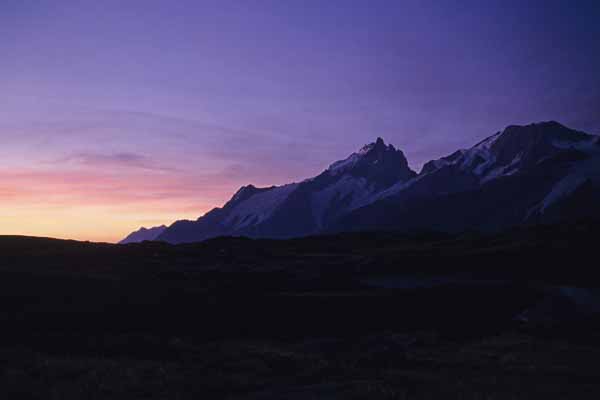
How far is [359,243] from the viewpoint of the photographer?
643 ft

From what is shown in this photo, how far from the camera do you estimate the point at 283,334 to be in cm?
A: 4616

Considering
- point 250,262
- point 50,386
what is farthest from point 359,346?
point 250,262

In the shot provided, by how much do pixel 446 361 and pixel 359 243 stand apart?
164 metres

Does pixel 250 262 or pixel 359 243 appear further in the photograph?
pixel 359 243

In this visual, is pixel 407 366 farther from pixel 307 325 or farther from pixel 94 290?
pixel 94 290

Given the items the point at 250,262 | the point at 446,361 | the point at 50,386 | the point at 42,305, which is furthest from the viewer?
the point at 250,262

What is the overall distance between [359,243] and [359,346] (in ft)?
527

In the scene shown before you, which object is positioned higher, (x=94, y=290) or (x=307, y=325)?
(x=94, y=290)

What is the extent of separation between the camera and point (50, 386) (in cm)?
2186

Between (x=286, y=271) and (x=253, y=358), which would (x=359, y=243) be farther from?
(x=253, y=358)

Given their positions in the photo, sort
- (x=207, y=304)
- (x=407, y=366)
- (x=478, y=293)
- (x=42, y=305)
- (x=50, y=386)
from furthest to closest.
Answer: (x=478, y=293) → (x=207, y=304) → (x=42, y=305) → (x=407, y=366) → (x=50, y=386)

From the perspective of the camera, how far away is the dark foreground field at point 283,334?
77.0 feet

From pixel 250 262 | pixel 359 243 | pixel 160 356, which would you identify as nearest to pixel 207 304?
pixel 160 356

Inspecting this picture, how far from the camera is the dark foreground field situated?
2347 cm
